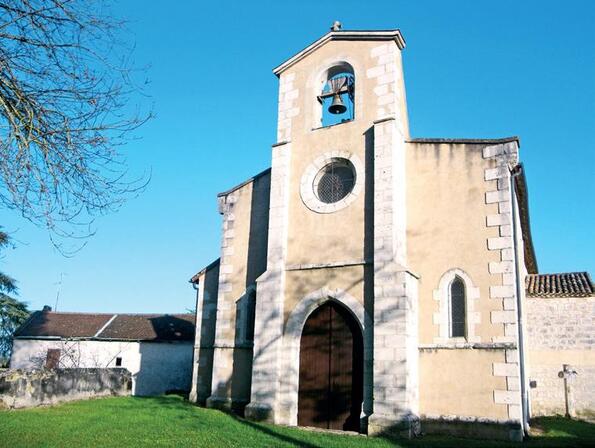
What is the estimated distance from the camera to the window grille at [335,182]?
14234mm

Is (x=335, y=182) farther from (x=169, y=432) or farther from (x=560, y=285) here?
(x=560, y=285)

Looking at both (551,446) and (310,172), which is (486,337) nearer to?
(551,446)

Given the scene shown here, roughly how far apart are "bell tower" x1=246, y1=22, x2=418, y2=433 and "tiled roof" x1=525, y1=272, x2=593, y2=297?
7.06m

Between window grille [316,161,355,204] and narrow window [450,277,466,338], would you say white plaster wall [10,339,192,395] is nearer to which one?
window grille [316,161,355,204]

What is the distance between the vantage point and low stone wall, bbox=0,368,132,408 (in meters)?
14.0

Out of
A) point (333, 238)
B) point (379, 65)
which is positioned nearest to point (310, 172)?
point (333, 238)

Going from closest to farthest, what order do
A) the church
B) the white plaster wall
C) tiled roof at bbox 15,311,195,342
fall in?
1. the church
2. the white plaster wall
3. tiled roof at bbox 15,311,195,342

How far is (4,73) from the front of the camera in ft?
18.7

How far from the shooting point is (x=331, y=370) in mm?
12984

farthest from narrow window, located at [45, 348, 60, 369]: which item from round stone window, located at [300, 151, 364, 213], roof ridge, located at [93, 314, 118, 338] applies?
round stone window, located at [300, 151, 364, 213]

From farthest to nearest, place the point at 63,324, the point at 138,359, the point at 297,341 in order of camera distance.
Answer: the point at 63,324 → the point at 138,359 → the point at 297,341

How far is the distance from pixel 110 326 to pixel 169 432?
22776 millimetres

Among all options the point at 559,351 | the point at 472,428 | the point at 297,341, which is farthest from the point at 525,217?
the point at 297,341

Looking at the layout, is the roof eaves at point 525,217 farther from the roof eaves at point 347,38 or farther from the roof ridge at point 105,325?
the roof ridge at point 105,325
